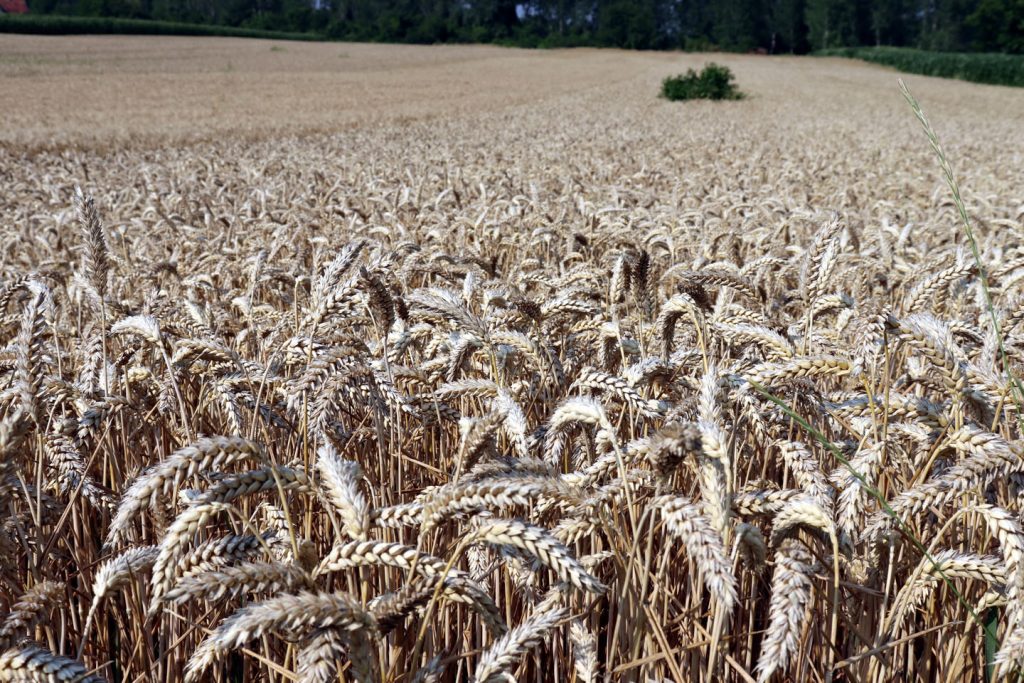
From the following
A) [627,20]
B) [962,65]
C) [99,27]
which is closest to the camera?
[962,65]

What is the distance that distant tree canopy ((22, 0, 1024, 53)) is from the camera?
79438 mm

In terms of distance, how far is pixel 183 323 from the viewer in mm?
2793

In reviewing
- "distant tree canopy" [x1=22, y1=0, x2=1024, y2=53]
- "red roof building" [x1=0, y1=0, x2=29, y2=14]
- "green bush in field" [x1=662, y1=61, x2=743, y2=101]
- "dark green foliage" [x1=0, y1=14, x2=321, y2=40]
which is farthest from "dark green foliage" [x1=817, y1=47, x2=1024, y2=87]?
"red roof building" [x1=0, y1=0, x2=29, y2=14]

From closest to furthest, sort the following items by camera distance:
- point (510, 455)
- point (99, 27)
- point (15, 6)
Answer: point (510, 455) → point (99, 27) → point (15, 6)

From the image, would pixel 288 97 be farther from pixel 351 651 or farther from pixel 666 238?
pixel 351 651

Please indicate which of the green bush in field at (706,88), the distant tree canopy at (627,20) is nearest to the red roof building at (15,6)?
the distant tree canopy at (627,20)

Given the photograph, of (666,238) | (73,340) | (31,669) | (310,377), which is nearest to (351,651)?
(31,669)

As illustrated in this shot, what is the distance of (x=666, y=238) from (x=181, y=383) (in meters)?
2.31

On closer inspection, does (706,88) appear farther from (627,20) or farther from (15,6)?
(15,6)

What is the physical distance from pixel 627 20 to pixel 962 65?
42.8 m

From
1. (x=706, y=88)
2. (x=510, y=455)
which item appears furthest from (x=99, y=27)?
(x=510, y=455)

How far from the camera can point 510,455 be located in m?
2.25

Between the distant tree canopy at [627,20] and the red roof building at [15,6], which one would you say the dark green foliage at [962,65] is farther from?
the red roof building at [15,6]

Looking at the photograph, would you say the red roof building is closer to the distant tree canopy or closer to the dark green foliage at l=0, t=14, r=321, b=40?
the distant tree canopy
